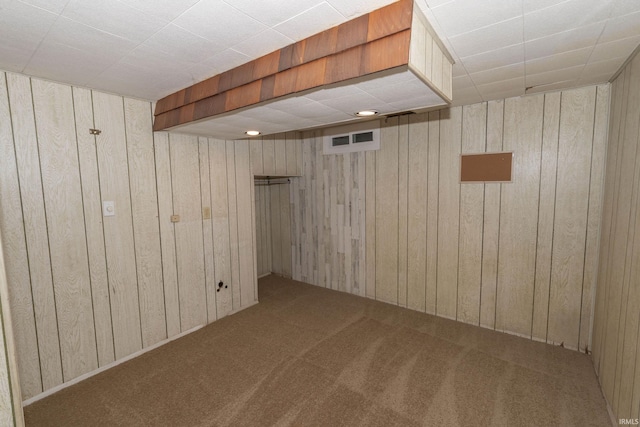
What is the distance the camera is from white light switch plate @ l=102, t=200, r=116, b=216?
2.32m

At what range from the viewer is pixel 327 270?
Answer: 417 centimetres

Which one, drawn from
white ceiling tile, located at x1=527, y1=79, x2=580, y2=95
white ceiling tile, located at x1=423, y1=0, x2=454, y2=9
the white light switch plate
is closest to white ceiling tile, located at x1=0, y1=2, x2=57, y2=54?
the white light switch plate

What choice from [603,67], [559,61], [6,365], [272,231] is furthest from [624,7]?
[272,231]

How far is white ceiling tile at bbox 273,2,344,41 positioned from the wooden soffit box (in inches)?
1.3

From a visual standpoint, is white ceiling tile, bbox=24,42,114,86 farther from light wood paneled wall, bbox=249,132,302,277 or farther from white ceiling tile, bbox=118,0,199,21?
light wood paneled wall, bbox=249,132,302,277

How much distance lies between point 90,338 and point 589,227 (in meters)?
4.03

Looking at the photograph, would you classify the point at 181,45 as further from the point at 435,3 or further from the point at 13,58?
the point at 435,3

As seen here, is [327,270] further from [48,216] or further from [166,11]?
[166,11]

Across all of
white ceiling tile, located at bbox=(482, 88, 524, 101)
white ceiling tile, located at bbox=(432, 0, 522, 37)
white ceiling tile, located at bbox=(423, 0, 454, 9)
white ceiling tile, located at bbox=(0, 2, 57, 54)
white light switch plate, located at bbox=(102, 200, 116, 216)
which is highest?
white ceiling tile, located at bbox=(482, 88, 524, 101)

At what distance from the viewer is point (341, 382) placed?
7.20 ft

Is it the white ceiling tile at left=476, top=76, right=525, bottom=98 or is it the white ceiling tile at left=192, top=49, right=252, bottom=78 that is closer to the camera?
the white ceiling tile at left=192, top=49, right=252, bottom=78

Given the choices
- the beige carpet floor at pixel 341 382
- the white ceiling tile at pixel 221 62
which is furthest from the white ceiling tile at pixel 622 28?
the beige carpet floor at pixel 341 382

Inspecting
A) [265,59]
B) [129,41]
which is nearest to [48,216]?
[129,41]

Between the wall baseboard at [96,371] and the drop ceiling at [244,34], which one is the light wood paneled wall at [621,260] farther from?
the wall baseboard at [96,371]
